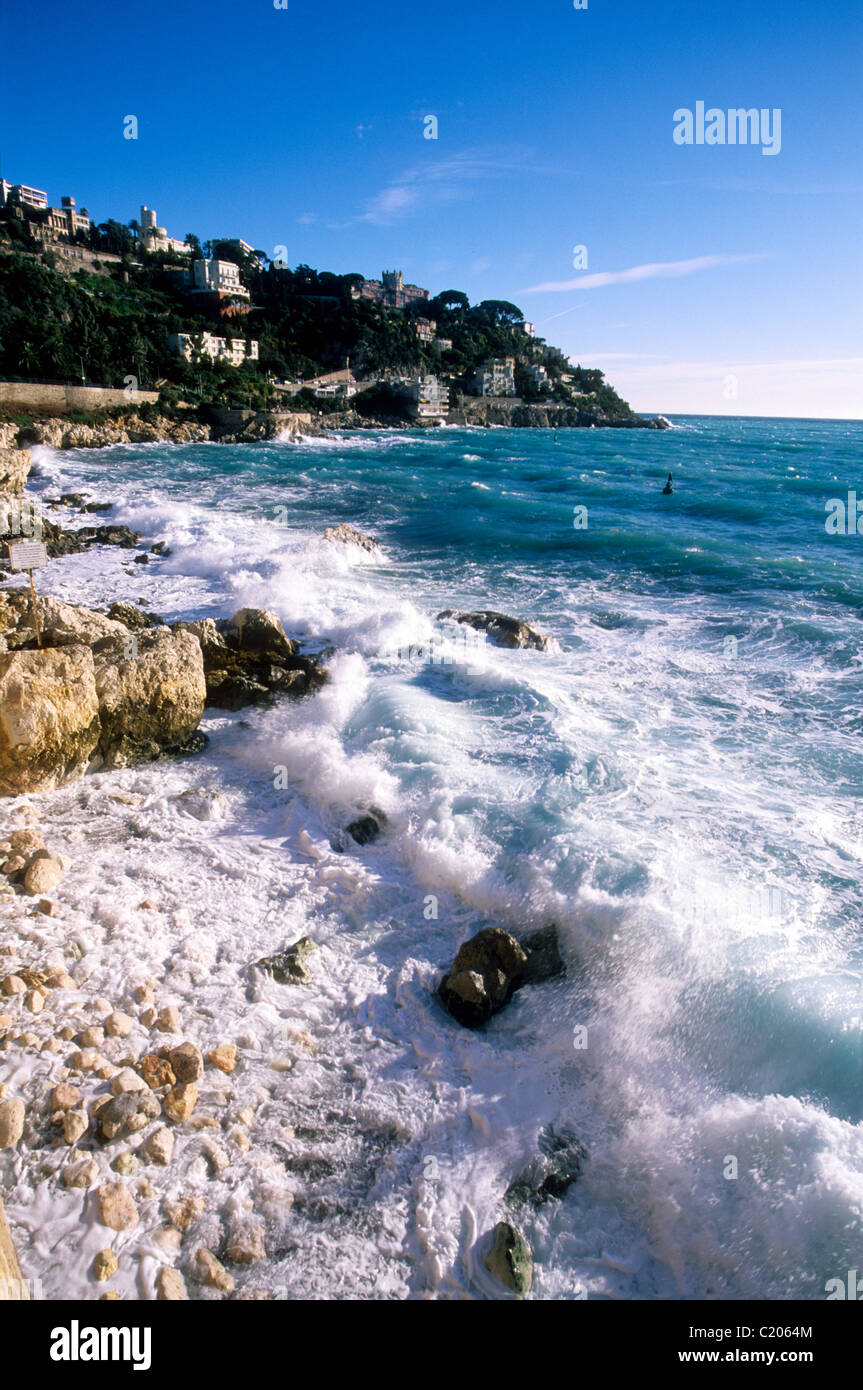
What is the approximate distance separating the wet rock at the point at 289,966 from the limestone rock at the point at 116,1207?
1.62 meters

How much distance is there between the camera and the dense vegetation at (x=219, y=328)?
198ft

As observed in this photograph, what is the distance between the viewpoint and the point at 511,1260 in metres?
3.36

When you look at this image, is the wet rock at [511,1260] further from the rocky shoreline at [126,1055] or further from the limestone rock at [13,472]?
the limestone rock at [13,472]

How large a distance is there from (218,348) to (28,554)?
9293 centimetres

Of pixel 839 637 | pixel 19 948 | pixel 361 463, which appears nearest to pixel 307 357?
pixel 361 463

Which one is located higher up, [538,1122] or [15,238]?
[15,238]

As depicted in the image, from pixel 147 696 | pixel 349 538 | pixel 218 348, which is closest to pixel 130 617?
pixel 147 696

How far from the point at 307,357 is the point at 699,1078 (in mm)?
118005

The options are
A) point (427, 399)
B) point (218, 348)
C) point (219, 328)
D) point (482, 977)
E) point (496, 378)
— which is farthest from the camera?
point (496, 378)

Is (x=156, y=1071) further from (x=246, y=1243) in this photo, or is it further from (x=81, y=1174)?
(x=246, y=1243)

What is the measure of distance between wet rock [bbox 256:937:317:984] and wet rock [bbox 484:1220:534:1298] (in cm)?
214

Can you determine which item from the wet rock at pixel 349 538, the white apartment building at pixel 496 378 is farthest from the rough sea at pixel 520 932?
the white apartment building at pixel 496 378
